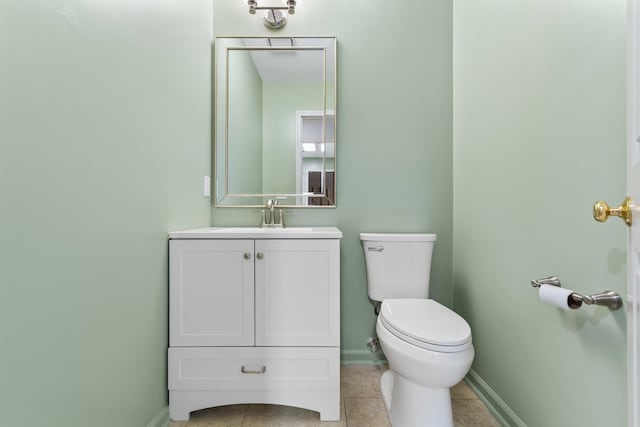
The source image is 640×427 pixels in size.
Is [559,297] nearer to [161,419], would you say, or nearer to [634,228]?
[634,228]

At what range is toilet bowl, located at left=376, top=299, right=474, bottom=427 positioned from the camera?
1.04 metres

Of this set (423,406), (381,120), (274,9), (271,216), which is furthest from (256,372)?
(274,9)

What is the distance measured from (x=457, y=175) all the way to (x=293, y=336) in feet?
4.20

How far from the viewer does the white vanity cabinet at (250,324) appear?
127cm

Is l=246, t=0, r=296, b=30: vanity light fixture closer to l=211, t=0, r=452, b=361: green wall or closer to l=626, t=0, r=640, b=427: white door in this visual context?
l=211, t=0, r=452, b=361: green wall

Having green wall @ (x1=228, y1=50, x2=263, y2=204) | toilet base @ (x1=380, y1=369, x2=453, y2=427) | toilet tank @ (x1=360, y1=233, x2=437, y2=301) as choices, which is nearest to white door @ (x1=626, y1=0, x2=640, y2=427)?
toilet base @ (x1=380, y1=369, x2=453, y2=427)

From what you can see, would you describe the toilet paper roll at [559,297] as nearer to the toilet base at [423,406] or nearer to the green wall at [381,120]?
the toilet base at [423,406]

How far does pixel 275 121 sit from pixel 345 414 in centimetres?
158

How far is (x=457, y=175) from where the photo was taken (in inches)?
68.8

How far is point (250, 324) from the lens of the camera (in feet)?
4.16

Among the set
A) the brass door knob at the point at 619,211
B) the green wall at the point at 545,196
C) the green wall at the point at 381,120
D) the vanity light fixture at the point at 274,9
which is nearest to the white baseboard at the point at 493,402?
the green wall at the point at 545,196

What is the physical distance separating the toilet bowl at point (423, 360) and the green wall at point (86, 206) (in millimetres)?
953

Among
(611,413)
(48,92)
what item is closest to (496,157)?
(611,413)

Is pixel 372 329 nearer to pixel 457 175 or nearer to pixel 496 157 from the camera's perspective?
pixel 457 175
